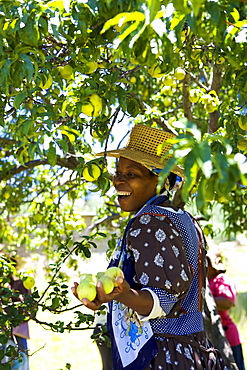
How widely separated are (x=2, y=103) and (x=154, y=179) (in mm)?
785

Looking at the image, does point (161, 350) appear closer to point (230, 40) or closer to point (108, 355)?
point (230, 40)

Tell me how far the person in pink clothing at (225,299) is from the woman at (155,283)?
2.47 metres

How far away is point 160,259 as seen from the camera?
2.07 m

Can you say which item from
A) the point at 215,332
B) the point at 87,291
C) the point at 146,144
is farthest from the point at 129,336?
the point at 215,332

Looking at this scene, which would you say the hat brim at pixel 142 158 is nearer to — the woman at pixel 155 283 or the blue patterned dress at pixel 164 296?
the woman at pixel 155 283

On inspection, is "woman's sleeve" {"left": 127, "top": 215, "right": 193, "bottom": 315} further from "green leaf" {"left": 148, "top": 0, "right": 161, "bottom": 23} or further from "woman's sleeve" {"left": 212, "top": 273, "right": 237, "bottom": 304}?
"woman's sleeve" {"left": 212, "top": 273, "right": 237, "bottom": 304}

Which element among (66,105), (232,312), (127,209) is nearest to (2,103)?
(66,105)

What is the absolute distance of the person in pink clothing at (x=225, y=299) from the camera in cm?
477

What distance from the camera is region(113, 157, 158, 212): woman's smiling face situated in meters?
2.42

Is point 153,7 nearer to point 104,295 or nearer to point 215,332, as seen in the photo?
point 104,295

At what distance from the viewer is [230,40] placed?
5.16 ft

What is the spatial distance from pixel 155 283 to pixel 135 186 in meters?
0.55

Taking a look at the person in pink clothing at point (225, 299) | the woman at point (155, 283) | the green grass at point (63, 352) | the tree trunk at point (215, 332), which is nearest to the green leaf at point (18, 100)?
the woman at point (155, 283)

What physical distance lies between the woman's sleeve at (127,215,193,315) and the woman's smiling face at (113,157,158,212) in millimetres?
212
